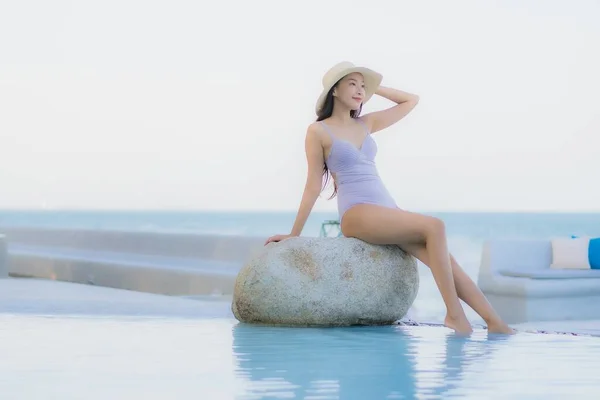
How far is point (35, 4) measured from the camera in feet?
55.2

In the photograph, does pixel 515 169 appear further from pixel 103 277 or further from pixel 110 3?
pixel 103 277

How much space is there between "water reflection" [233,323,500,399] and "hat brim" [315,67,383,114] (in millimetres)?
1103

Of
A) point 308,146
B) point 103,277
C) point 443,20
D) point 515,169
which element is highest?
point 443,20

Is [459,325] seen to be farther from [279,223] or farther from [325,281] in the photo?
[279,223]

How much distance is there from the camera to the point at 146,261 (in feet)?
31.3

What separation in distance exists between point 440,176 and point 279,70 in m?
8.24

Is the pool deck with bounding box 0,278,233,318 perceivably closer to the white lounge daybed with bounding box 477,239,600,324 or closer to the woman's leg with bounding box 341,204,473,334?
the woman's leg with bounding box 341,204,473,334

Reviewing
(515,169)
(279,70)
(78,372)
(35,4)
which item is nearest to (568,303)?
(78,372)

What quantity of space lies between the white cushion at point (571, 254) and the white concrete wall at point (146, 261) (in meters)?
2.54

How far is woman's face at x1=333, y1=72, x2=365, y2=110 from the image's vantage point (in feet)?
15.0

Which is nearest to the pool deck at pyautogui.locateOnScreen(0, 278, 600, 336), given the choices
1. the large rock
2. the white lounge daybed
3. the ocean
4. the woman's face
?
the white lounge daybed

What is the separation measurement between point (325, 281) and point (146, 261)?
5519 mm

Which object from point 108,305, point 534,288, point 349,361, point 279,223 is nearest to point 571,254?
point 534,288

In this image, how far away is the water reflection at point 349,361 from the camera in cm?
269
